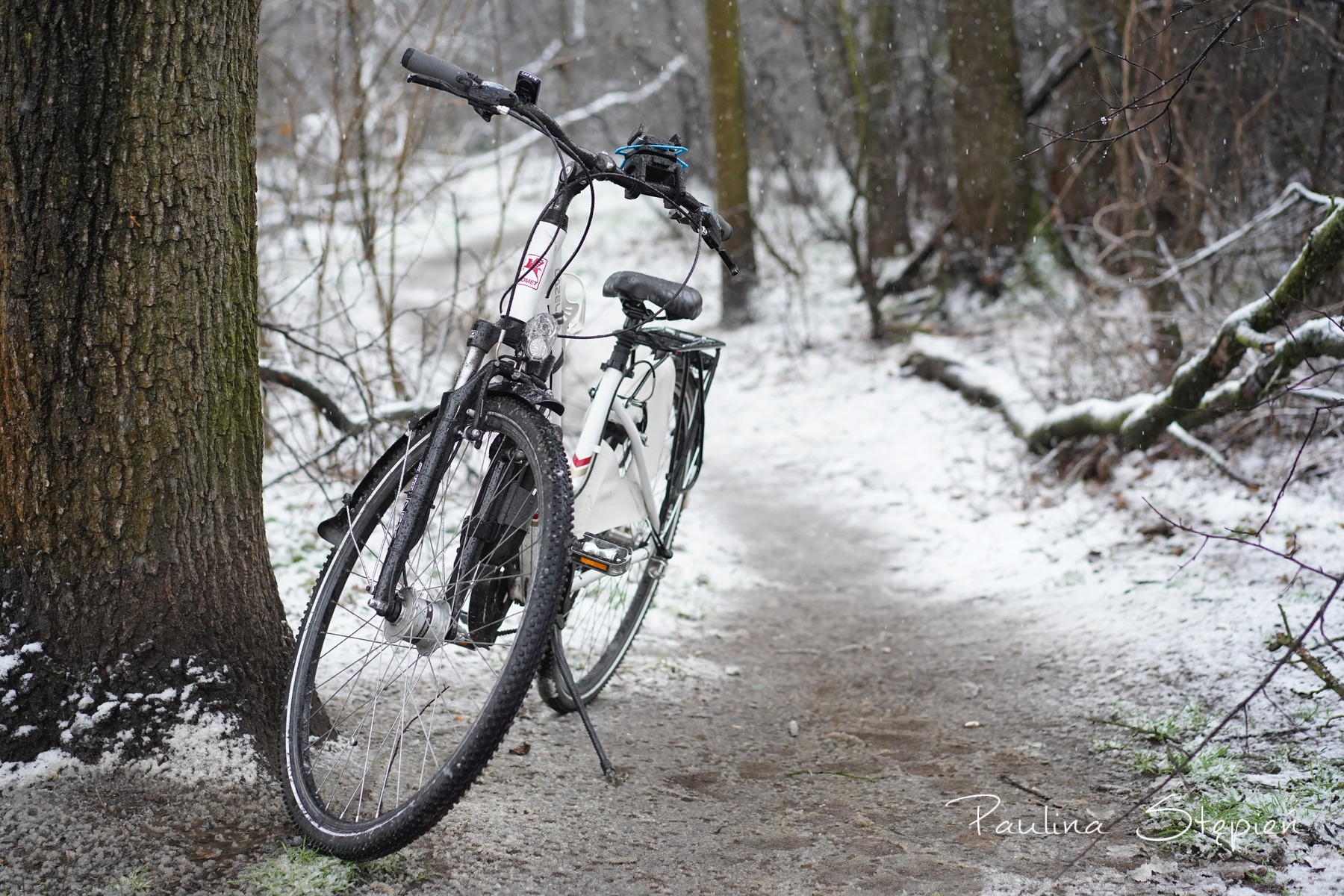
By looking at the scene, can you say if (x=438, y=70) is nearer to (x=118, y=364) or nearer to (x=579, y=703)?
(x=118, y=364)

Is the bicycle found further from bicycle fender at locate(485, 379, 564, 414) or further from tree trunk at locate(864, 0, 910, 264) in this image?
tree trunk at locate(864, 0, 910, 264)

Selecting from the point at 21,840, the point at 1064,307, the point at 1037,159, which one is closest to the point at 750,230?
the point at 1037,159

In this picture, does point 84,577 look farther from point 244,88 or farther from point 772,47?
point 772,47

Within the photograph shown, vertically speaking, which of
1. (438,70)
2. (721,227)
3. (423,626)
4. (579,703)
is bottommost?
(579,703)

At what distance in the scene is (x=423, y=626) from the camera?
7.68ft

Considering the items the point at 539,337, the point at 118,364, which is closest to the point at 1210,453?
the point at 539,337

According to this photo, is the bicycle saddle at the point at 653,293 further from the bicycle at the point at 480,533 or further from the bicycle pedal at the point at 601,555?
the bicycle pedal at the point at 601,555

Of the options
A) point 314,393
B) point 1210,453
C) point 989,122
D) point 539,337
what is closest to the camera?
point 539,337

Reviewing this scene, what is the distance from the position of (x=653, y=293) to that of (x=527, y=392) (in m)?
0.60

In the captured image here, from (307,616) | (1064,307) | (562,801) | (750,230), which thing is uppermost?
(750,230)

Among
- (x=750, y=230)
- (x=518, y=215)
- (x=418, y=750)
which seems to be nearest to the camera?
(x=418, y=750)

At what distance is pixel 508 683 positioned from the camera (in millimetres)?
2037

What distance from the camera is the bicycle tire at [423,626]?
2.08 metres

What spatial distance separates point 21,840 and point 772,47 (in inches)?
664
